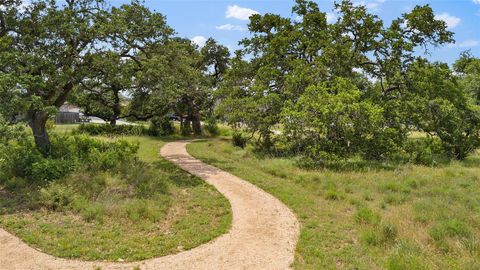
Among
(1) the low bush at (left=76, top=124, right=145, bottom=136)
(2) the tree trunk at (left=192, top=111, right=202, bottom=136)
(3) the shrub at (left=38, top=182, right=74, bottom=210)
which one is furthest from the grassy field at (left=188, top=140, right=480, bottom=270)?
(2) the tree trunk at (left=192, top=111, right=202, bottom=136)

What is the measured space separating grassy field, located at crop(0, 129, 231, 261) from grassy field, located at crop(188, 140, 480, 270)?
215 centimetres

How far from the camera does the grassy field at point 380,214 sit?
21.1ft

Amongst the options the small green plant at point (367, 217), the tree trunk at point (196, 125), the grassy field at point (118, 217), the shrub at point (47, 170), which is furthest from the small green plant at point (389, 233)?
the tree trunk at point (196, 125)

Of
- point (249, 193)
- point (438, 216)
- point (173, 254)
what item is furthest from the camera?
point (249, 193)

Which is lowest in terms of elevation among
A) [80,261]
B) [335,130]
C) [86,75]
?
[80,261]

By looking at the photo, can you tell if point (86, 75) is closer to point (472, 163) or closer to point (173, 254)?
point (173, 254)

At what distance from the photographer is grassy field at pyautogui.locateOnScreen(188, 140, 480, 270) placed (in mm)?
6438

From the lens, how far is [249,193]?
1114 cm

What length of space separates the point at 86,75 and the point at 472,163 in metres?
17.8

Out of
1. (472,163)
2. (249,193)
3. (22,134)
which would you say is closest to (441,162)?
(472,163)

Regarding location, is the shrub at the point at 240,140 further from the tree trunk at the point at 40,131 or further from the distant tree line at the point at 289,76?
the tree trunk at the point at 40,131

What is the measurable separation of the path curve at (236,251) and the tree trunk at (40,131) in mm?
6884

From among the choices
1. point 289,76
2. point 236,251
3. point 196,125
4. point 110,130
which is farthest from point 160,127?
point 236,251

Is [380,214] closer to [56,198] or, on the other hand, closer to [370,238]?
[370,238]
